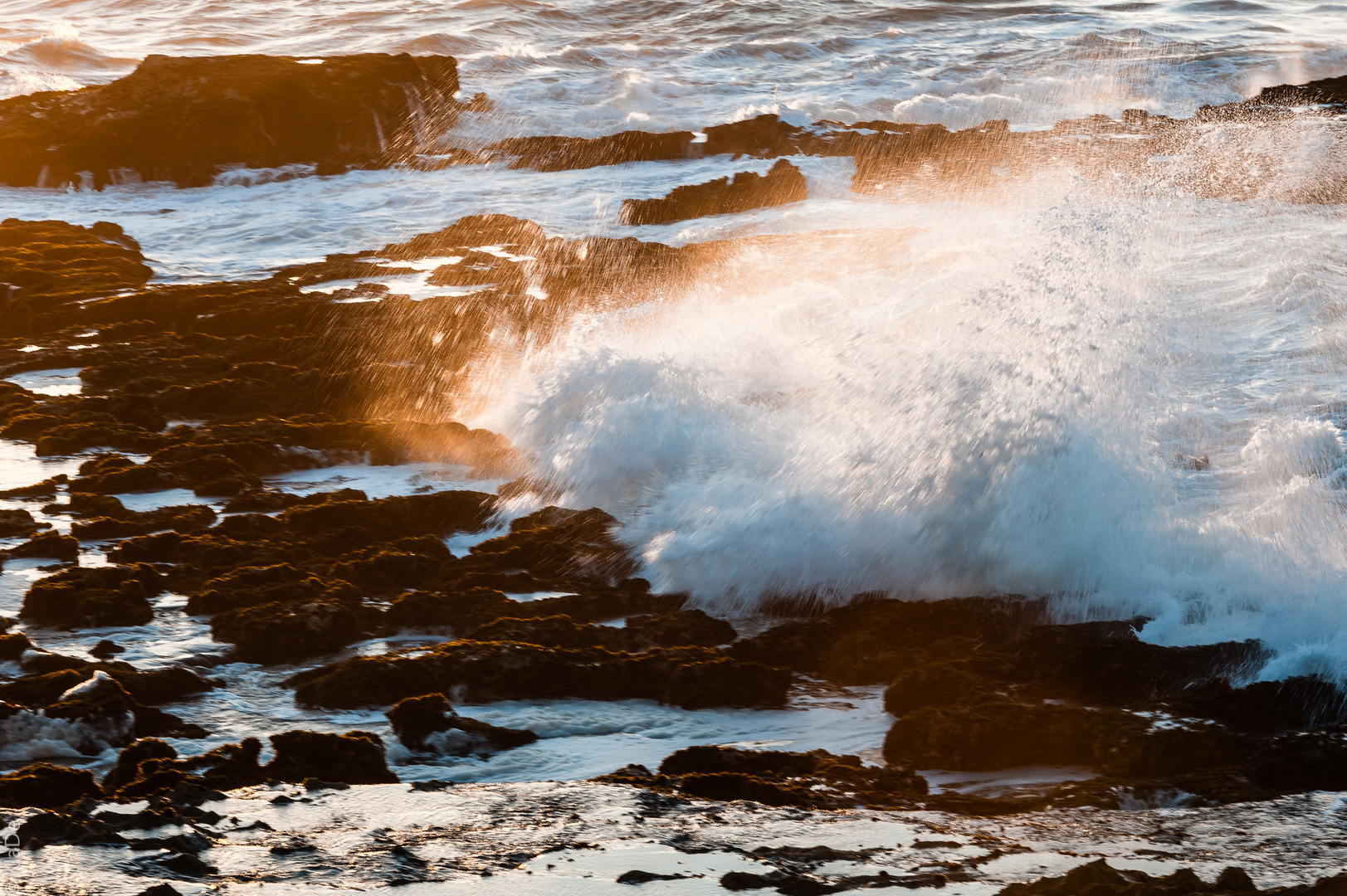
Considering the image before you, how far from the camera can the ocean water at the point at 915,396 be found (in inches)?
259

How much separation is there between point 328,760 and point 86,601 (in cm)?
244

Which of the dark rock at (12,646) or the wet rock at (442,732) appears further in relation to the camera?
the dark rock at (12,646)

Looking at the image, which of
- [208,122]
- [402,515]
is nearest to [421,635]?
[402,515]

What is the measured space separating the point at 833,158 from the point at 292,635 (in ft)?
73.7

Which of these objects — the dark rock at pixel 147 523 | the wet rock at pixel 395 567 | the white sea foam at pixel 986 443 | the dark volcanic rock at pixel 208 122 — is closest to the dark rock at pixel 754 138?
the dark volcanic rock at pixel 208 122

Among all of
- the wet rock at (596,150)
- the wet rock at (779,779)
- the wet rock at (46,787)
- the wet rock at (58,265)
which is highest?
the wet rock at (596,150)

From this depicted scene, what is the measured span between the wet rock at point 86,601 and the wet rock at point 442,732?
203cm

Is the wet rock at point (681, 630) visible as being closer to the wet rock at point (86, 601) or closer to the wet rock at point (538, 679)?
the wet rock at point (538, 679)

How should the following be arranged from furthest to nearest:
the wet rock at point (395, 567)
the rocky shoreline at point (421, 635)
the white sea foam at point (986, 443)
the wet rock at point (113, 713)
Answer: the wet rock at point (395, 567) < the white sea foam at point (986, 443) < the wet rock at point (113, 713) < the rocky shoreline at point (421, 635)

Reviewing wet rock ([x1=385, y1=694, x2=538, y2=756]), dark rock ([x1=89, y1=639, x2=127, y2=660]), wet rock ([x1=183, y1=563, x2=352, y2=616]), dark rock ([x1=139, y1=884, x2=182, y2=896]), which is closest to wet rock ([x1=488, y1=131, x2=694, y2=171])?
wet rock ([x1=183, y1=563, x2=352, y2=616])

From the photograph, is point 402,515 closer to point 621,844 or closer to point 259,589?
point 259,589

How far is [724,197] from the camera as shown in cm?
2236

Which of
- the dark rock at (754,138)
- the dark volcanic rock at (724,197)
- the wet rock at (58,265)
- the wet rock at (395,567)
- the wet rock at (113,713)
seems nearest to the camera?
the wet rock at (113,713)

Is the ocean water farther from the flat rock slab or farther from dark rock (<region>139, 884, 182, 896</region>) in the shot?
dark rock (<region>139, 884, 182, 896</region>)
